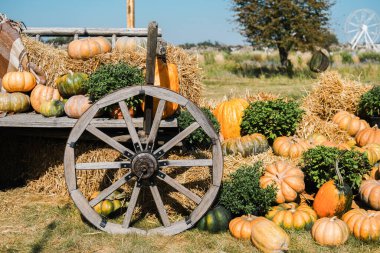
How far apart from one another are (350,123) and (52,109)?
4.47 meters

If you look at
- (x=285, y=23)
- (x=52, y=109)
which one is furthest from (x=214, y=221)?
(x=285, y=23)

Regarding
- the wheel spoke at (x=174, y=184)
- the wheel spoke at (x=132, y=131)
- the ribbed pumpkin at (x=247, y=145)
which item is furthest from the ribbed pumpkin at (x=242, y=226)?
the ribbed pumpkin at (x=247, y=145)

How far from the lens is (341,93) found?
296 inches

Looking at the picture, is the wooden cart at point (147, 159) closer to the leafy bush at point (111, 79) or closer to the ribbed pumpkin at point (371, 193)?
the leafy bush at point (111, 79)

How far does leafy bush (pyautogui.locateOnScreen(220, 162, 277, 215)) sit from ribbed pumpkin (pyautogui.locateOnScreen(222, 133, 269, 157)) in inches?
52.0

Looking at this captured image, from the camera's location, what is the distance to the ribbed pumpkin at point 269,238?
3865 mm

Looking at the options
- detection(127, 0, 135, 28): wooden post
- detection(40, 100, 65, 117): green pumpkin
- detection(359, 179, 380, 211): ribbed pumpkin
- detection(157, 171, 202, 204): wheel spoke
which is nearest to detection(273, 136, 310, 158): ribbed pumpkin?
detection(359, 179, 380, 211): ribbed pumpkin

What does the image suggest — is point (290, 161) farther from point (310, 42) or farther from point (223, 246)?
point (310, 42)

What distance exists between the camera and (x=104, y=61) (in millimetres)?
5379

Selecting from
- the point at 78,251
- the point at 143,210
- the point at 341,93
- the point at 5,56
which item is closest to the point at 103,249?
the point at 78,251

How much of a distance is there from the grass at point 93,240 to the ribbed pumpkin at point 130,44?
2.08 meters

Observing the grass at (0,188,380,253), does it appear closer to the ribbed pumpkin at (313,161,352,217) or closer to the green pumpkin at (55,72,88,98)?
the ribbed pumpkin at (313,161,352,217)

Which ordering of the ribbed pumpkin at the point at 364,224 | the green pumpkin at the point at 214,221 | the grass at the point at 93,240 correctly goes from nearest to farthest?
the grass at the point at 93,240 < the ribbed pumpkin at the point at 364,224 < the green pumpkin at the point at 214,221

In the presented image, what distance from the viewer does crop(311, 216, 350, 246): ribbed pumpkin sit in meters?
4.05
